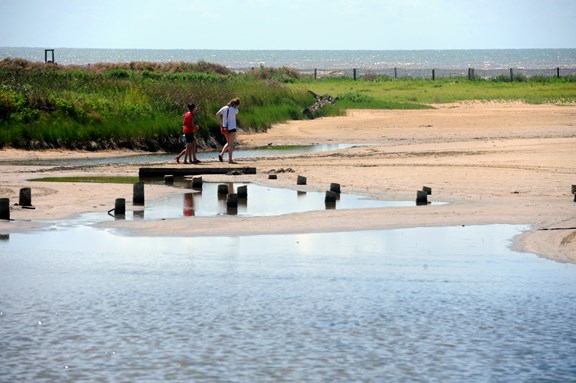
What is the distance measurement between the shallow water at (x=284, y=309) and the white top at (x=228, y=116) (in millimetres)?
11613

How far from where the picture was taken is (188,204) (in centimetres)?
2473

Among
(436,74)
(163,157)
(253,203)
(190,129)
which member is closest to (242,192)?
(253,203)

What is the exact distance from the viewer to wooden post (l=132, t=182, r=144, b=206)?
79.8ft

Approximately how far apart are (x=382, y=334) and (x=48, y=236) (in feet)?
27.3

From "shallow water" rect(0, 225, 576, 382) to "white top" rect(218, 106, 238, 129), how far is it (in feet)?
38.1

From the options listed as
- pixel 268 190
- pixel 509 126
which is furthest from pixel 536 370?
pixel 509 126

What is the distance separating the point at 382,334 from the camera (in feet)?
47.3

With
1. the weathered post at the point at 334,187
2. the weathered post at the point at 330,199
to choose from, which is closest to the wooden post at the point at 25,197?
the weathered post at the point at 330,199

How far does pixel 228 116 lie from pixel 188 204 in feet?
26.6

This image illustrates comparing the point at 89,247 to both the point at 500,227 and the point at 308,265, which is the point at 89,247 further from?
the point at 500,227

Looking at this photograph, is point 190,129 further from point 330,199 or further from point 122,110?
point 330,199

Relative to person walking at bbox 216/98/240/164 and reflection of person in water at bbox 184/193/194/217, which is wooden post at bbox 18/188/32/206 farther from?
Answer: person walking at bbox 216/98/240/164

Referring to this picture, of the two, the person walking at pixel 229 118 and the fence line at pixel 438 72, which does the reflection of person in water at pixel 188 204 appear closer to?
the person walking at pixel 229 118

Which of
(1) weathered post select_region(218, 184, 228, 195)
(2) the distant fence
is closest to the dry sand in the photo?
(1) weathered post select_region(218, 184, 228, 195)
